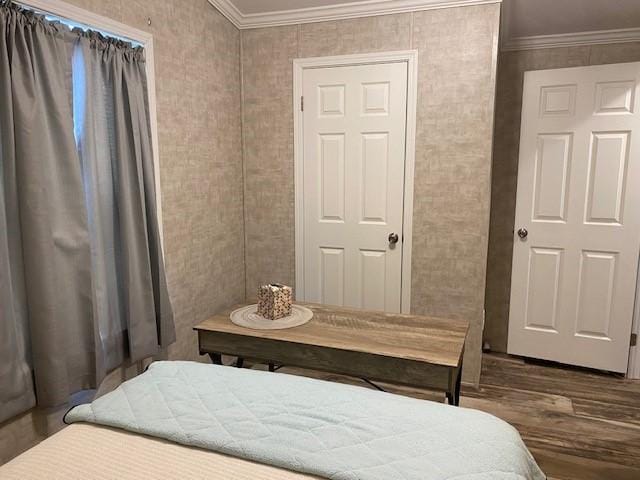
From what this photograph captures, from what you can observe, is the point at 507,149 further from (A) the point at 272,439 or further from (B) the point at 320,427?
(A) the point at 272,439

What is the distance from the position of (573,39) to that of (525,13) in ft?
1.95

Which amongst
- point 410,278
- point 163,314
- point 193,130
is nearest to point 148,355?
point 163,314

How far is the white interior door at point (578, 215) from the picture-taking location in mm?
2984

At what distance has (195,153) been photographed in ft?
8.82

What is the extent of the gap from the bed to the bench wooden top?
1.45ft

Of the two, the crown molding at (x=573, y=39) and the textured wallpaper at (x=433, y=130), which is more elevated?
the crown molding at (x=573, y=39)

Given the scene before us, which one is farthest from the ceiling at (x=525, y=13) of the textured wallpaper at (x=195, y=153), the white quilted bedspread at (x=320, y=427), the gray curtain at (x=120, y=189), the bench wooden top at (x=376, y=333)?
the white quilted bedspread at (x=320, y=427)

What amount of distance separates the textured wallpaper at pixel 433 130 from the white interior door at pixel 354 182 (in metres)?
0.13

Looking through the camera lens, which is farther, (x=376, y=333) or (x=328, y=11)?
(x=328, y=11)

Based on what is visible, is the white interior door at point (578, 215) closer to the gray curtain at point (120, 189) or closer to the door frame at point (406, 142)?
the door frame at point (406, 142)

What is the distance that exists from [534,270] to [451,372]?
6.09 feet

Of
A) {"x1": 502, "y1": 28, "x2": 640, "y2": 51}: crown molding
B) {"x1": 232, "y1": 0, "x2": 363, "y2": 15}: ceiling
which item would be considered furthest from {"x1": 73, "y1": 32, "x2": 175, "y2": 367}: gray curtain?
{"x1": 502, "y1": 28, "x2": 640, "y2": 51}: crown molding

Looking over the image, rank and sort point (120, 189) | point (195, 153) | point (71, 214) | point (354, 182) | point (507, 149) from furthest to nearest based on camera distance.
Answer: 1. point (507, 149)
2. point (354, 182)
3. point (195, 153)
4. point (120, 189)
5. point (71, 214)

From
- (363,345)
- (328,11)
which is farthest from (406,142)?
(363,345)
